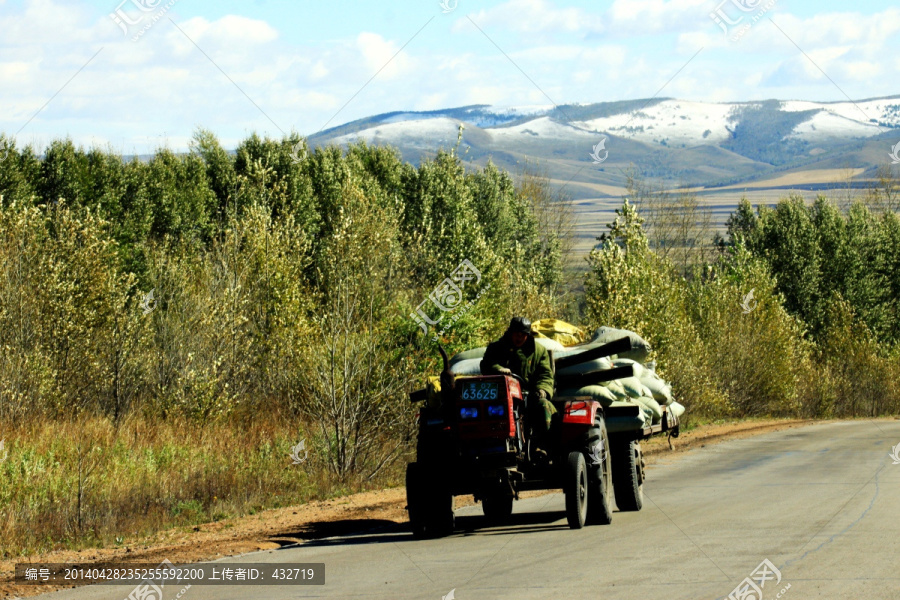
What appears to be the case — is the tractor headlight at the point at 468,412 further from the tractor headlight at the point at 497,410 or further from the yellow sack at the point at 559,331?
the yellow sack at the point at 559,331

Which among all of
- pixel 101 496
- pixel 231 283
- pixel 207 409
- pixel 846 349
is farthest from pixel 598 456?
pixel 846 349

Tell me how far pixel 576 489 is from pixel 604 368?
11.4 ft

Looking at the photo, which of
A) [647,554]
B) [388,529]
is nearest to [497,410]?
[647,554]

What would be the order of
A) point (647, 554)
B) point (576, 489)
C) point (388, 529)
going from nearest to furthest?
point (647, 554) → point (576, 489) → point (388, 529)

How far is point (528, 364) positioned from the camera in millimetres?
12297

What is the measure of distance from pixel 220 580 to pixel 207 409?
1702cm

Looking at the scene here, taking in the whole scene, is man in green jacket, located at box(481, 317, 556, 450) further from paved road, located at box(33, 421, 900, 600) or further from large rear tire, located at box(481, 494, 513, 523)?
large rear tire, located at box(481, 494, 513, 523)

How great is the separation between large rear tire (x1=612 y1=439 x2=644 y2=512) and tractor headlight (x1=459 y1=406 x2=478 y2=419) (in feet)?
11.1

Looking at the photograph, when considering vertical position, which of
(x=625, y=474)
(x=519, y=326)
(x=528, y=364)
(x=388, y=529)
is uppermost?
(x=519, y=326)

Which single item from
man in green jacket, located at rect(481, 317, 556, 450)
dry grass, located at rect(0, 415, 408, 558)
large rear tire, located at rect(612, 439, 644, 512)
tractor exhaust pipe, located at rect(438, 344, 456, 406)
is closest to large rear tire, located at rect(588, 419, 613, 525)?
man in green jacket, located at rect(481, 317, 556, 450)

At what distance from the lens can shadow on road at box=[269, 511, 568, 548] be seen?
12.7 m

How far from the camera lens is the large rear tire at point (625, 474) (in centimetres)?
1403

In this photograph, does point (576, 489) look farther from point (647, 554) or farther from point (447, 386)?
point (447, 386)

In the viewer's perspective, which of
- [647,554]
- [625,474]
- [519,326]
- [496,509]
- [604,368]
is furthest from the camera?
[604,368]
